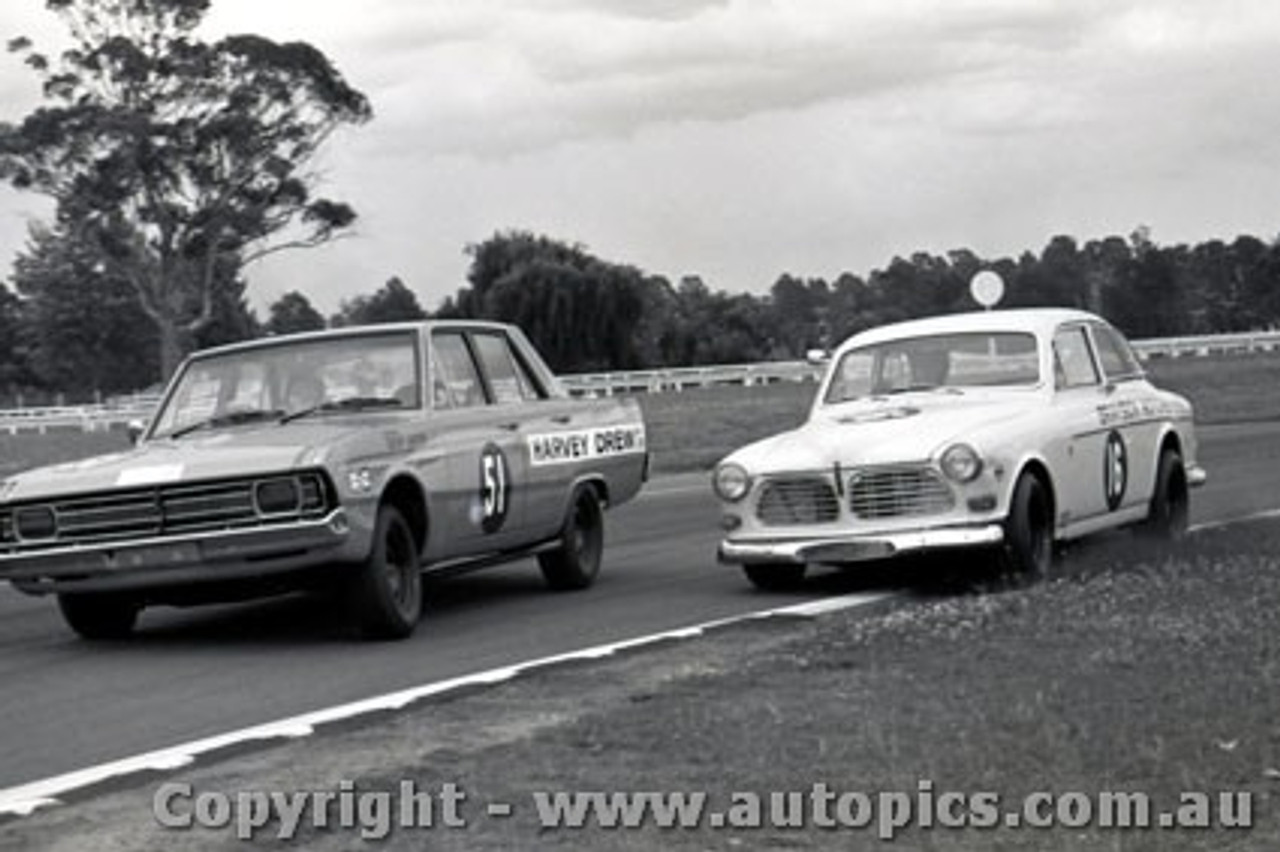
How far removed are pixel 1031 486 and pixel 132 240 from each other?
56008 millimetres

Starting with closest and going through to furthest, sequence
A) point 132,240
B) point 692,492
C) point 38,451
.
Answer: point 692,492 → point 38,451 → point 132,240

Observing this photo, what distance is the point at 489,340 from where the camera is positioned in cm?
1233

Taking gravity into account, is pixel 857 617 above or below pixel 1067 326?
below

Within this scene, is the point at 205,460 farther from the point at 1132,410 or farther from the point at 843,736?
the point at 1132,410

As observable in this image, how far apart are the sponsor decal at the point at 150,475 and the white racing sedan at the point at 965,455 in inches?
136

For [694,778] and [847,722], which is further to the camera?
[847,722]

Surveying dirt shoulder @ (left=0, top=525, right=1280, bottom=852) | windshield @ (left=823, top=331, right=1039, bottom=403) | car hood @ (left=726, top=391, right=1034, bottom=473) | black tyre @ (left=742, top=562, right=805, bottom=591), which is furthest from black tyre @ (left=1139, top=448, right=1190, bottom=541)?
dirt shoulder @ (left=0, top=525, right=1280, bottom=852)

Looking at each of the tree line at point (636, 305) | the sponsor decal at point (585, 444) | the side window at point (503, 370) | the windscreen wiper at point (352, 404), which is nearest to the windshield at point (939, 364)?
the sponsor decal at point (585, 444)

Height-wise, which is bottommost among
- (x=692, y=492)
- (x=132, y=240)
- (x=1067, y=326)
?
(x=692, y=492)

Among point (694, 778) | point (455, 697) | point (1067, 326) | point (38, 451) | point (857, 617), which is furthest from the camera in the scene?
point (38, 451)

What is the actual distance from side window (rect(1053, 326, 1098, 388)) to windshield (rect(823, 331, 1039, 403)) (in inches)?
6.7

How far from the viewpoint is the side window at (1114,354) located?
44.7 feet

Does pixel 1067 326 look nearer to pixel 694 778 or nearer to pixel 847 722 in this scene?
pixel 847 722

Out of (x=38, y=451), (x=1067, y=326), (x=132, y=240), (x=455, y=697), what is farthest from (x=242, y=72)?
(x=455, y=697)
